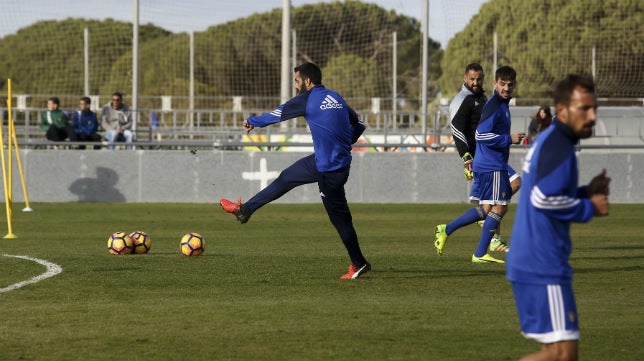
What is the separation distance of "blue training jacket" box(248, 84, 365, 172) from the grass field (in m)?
1.19

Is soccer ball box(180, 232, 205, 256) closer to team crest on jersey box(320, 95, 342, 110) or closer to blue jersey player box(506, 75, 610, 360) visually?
team crest on jersey box(320, 95, 342, 110)

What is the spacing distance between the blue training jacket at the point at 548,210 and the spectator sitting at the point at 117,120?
20.2 meters

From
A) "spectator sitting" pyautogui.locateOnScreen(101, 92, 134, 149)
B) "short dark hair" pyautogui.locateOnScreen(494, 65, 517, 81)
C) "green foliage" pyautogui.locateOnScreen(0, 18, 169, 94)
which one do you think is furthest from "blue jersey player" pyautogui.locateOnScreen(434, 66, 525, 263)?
"green foliage" pyautogui.locateOnScreen(0, 18, 169, 94)

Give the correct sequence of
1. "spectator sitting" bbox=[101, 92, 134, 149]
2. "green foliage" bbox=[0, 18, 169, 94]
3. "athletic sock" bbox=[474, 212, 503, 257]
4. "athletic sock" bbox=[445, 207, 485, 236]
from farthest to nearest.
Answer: "green foliage" bbox=[0, 18, 169, 94], "spectator sitting" bbox=[101, 92, 134, 149], "athletic sock" bbox=[445, 207, 485, 236], "athletic sock" bbox=[474, 212, 503, 257]

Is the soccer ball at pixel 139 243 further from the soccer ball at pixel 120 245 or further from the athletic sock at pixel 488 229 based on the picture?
the athletic sock at pixel 488 229

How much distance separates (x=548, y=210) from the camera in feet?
18.7

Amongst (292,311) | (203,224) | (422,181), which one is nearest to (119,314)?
(292,311)

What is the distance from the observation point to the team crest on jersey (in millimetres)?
11047

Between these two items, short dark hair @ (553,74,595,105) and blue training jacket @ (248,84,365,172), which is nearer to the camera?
short dark hair @ (553,74,595,105)

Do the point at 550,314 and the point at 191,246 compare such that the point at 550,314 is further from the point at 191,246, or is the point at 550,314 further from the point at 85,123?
the point at 85,123

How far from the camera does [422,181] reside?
967 inches

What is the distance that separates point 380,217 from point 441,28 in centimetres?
867

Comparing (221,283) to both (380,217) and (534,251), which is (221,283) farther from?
(380,217)

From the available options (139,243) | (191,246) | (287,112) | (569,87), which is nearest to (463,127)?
(287,112)
